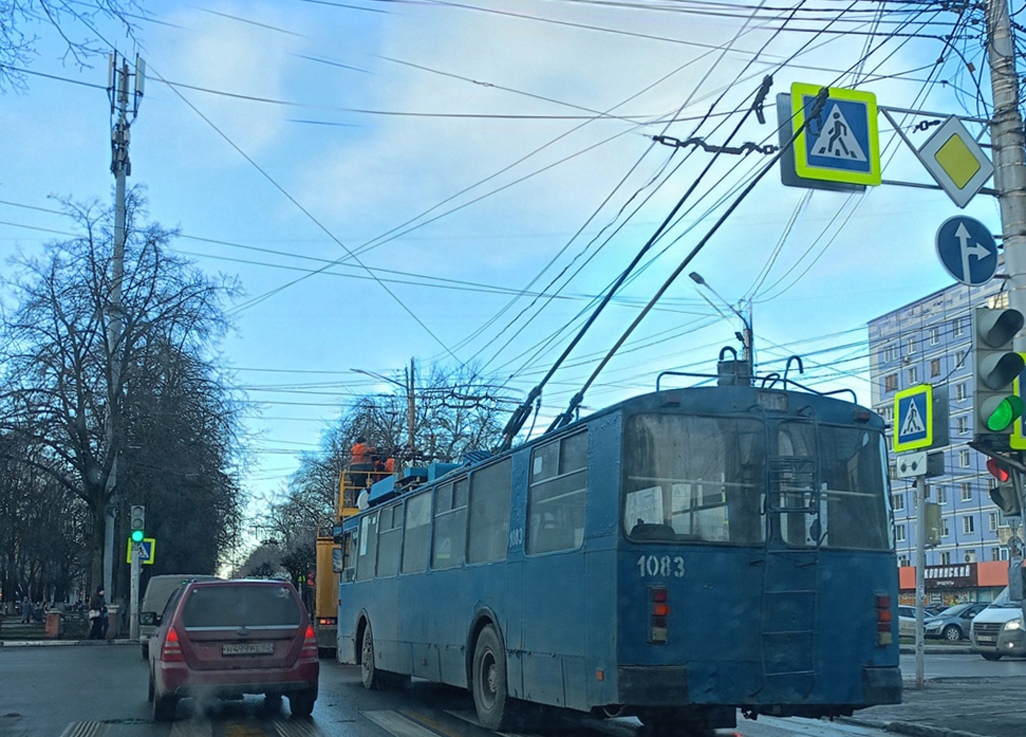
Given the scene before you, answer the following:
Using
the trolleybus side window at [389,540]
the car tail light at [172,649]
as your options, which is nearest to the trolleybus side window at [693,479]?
the car tail light at [172,649]

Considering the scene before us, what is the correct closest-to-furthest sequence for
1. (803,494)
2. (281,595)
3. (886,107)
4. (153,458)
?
(803,494) → (886,107) → (281,595) → (153,458)

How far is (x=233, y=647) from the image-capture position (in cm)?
1238

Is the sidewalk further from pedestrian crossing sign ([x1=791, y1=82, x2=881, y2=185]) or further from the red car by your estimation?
the red car

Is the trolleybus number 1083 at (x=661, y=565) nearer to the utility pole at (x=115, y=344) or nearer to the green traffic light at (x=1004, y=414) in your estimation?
the green traffic light at (x=1004, y=414)

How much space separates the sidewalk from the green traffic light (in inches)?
140

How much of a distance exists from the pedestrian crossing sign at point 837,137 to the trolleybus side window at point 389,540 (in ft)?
26.3

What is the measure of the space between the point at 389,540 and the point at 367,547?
157cm

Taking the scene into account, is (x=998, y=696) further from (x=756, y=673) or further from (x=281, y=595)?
(x=281, y=595)

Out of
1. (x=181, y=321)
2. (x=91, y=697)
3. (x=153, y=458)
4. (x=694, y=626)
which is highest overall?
(x=181, y=321)

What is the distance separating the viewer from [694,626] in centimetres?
902

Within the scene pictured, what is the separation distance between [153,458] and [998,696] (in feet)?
95.2

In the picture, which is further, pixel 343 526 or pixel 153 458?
pixel 153 458

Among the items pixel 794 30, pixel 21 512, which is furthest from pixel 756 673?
pixel 21 512

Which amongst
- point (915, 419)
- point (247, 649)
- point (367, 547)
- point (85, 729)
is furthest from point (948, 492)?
point (85, 729)
